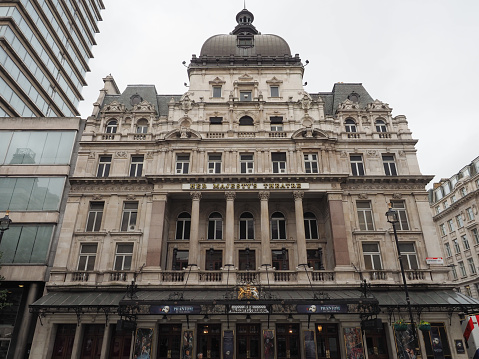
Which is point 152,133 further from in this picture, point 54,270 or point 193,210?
point 54,270

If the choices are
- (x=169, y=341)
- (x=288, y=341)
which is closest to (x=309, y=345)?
(x=288, y=341)

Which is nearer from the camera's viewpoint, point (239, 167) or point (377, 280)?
point (377, 280)

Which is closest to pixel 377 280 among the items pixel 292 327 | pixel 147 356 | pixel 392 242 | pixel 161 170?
pixel 392 242

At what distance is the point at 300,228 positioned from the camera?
27.1 metres

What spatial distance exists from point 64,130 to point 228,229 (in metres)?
19.0

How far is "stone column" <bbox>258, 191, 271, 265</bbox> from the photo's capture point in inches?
1024

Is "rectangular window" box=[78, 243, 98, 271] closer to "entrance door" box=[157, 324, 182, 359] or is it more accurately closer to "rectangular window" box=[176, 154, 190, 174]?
"entrance door" box=[157, 324, 182, 359]

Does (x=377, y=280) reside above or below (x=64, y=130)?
below

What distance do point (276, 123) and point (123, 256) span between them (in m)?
18.8

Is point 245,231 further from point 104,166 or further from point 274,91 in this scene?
point 274,91

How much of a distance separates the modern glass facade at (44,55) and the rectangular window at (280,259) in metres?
34.9

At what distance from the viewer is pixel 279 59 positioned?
119 ft

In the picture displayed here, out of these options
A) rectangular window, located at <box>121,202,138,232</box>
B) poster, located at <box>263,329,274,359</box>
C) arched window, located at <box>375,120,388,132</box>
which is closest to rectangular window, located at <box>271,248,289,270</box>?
poster, located at <box>263,329,274,359</box>

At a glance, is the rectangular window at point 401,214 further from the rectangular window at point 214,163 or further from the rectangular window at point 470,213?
the rectangular window at point 470,213
